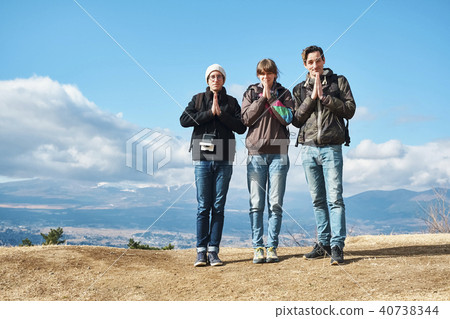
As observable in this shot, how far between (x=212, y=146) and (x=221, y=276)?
5.99 feet

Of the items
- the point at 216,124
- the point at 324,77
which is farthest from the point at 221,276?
the point at 324,77

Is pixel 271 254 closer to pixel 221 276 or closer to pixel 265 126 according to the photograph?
pixel 221 276

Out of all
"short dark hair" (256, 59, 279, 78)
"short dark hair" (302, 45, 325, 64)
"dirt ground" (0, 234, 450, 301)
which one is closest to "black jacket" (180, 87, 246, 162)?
"short dark hair" (256, 59, 279, 78)

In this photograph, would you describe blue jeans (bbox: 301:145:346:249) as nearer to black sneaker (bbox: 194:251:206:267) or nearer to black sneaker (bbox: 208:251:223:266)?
black sneaker (bbox: 208:251:223:266)

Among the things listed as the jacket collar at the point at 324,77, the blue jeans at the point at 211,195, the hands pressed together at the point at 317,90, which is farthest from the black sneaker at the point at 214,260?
the jacket collar at the point at 324,77

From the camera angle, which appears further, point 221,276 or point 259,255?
point 259,255

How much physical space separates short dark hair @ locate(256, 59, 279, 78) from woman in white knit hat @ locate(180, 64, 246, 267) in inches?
22.5

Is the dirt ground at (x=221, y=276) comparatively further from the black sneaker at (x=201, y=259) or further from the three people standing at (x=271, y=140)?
the three people standing at (x=271, y=140)

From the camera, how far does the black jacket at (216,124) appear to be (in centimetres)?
613

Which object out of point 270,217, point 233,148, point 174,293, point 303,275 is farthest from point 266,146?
point 174,293

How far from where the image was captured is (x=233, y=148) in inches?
246

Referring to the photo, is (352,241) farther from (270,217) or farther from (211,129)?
(211,129)

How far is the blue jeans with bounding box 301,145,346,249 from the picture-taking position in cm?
600

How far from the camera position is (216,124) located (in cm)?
623
